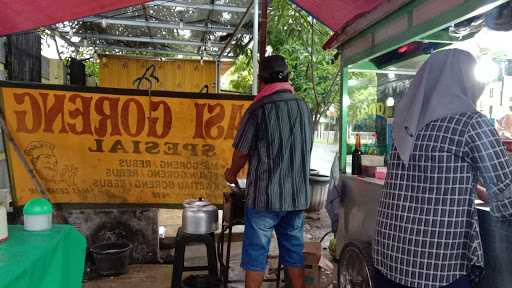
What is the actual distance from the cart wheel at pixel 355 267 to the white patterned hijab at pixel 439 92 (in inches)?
50.4

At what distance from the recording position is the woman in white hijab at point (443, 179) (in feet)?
6.13

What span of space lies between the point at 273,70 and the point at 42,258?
2.19 m

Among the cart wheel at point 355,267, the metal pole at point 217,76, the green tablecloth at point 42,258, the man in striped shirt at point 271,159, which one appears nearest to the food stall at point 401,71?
the cart wheel at point 355,267

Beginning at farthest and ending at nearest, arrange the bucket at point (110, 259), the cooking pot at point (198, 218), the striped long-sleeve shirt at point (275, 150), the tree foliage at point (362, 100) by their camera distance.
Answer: the tree foliage at point (362, 100) → the bucket at point (110, 259) → the cooking pot at point (198, 218) → the striped long-sleeve shirt at point (275, 150)

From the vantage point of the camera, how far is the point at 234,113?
4426 mm

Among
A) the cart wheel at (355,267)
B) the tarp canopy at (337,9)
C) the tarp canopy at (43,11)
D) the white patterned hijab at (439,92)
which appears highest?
the tarp canopy at (337,9)

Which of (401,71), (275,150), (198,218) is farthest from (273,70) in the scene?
(401,71)

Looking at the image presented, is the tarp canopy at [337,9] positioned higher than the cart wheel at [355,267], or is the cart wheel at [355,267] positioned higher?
the tarp canopy at [337,9]

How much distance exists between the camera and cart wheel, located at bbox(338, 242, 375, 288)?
307 cm

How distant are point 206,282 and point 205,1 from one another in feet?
12.8

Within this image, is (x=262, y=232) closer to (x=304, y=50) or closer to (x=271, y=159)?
(x=271, y=159)

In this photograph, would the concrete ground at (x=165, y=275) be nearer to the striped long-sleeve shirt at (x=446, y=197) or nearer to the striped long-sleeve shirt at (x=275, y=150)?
the striped long-sleeve shirt at (x=275, y=150)

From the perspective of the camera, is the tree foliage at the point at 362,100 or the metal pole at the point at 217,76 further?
the metal pole at the point at 217,76

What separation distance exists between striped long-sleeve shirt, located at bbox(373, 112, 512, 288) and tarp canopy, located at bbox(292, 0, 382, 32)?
6.59 ft
